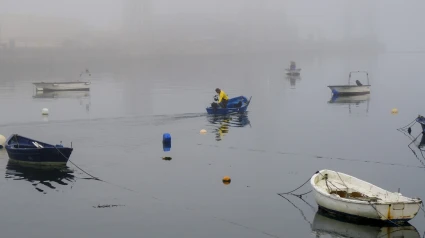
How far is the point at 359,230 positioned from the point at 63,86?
280 feet

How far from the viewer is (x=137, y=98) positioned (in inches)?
3706

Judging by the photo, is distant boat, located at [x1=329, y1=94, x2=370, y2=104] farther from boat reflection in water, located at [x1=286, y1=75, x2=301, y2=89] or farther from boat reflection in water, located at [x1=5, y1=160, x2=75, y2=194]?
boat reflection in water, located at [x1=5, y1=160, x2=75, y2=194]

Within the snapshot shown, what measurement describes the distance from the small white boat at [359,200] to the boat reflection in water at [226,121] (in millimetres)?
24677

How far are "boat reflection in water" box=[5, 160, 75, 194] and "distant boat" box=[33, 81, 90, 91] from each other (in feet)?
214

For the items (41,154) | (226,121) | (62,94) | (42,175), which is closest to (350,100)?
(226,121)

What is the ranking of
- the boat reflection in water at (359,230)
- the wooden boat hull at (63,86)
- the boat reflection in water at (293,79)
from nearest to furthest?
the boat reflection in water at (359,230) < the wooden boat hull at (63,86) < the boat reflection in water at (293,79)

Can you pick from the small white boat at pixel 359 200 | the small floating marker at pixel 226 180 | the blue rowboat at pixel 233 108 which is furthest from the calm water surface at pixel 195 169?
the blue rowboat at pixel 233 108

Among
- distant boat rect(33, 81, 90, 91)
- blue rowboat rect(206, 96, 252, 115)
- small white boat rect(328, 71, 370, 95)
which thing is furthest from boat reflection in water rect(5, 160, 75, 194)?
distant boat rect(33, 81, 90, 91)

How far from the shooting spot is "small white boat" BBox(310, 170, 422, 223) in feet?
86.6

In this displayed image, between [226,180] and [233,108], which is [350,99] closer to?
[233,108]

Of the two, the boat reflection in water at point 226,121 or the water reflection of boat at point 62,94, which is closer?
the boat reflection in water at point 226,121

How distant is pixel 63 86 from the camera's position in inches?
4112

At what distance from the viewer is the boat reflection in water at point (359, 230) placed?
26344mm

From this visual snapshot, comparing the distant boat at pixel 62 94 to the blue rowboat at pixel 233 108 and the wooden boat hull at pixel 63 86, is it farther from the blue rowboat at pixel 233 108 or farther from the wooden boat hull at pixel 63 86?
the blue rowboat at pixel 233 108
